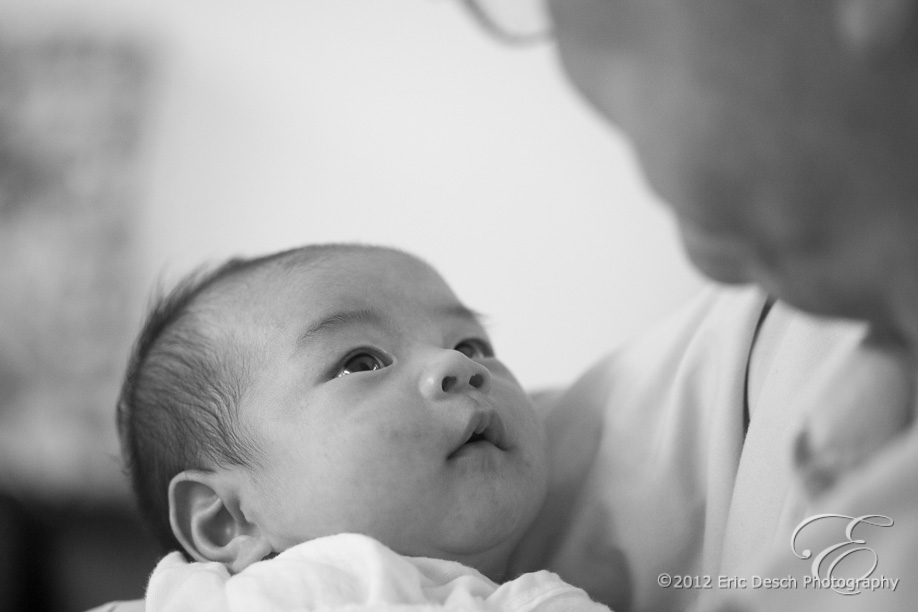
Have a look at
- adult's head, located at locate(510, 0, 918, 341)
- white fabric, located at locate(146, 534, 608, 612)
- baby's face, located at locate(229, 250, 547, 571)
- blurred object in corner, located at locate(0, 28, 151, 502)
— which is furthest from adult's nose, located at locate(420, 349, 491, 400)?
blurred object in corner, located at locate(0, 28, 151, 502)

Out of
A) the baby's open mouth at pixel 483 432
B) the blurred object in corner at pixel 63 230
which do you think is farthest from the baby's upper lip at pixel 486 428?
the blurred object in corner at pixel 63 230

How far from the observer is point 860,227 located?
0.86ft

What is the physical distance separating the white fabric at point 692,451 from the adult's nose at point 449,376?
0.13 m

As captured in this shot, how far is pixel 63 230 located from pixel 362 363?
110 cm

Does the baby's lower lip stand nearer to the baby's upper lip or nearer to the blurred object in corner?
the baby's upper lip

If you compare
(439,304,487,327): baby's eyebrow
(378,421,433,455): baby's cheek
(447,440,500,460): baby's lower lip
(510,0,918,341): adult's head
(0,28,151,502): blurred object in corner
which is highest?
(510,0,918,341): adult's head

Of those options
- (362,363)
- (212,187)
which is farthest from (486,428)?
(212,187)

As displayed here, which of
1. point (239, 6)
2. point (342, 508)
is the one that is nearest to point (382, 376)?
point (342, 508)

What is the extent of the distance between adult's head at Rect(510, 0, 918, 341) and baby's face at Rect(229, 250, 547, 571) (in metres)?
0.38

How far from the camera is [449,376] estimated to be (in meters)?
0.66

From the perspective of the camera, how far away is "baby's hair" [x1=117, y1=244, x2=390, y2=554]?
705 mm

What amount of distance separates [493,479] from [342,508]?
108 millimetres

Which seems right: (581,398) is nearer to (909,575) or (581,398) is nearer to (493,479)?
(493,479)

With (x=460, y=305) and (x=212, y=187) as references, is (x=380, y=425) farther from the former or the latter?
(x=212, y=187)
